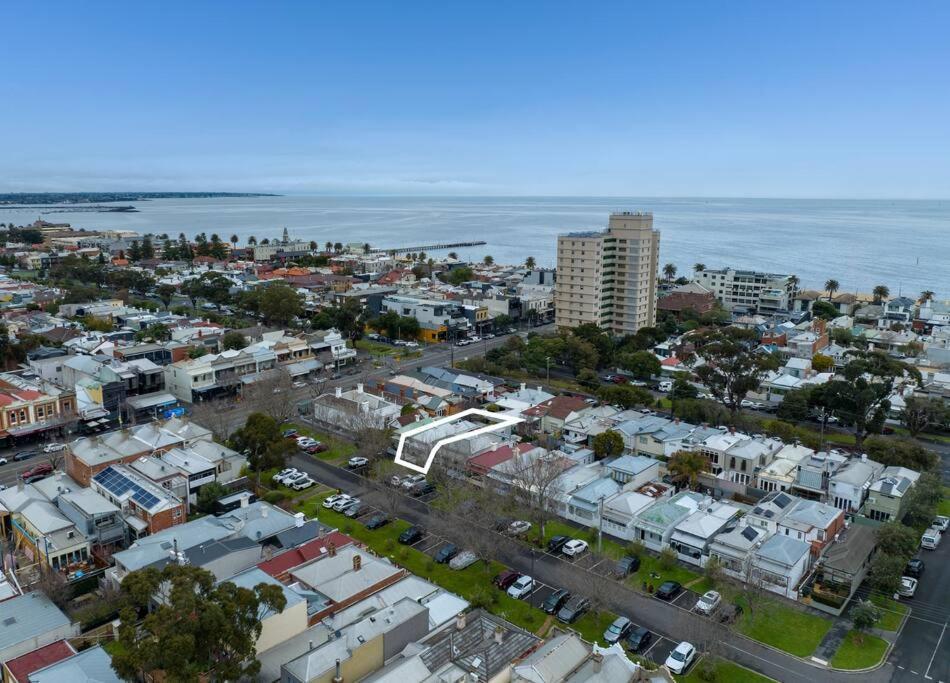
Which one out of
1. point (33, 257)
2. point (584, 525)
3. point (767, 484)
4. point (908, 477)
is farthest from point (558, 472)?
point (33, 257)

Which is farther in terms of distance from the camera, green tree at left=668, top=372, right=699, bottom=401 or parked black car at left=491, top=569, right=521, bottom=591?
green tree at left=668, top=372, right=699, bottom=401

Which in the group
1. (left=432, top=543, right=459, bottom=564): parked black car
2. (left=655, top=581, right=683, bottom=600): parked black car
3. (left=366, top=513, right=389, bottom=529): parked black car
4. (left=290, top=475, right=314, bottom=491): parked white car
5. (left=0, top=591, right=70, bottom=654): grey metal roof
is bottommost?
(left=655, top=581, right=683, bottom=600): parked black car

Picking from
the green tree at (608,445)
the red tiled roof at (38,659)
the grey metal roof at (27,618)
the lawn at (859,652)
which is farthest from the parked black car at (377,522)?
the lawn at (859,652)

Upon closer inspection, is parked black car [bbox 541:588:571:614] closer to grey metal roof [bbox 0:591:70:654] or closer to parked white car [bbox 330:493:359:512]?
parked white car [bbox 330:493:359:512]

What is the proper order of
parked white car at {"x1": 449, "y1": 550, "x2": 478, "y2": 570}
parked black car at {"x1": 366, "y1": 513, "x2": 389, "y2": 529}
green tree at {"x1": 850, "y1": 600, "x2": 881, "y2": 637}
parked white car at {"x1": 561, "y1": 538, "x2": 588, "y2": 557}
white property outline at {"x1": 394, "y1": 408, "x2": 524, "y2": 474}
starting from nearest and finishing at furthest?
Answer: green tree at {"x1": 850, "y1": 600, "x2": 881, "y2": 637}
parked white car at {"x1": 449, "y1": 550, "x2": 478, "y2": 570}
parked white car at {"x1": 561, "y1": 538, "x2": 588, "y2": 557}
parked black car at {"x1": 366, "y1": 513, "x2": 389, "y2": 529}
white property outline at {"x1": 394, "y1": 408, "x2": 524, "y2": 474}

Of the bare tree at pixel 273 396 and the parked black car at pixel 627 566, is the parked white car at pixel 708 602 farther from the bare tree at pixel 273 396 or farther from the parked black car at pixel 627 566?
the bare tree at pixel 273 396

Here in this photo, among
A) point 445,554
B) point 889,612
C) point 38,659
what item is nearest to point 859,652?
point 889,612

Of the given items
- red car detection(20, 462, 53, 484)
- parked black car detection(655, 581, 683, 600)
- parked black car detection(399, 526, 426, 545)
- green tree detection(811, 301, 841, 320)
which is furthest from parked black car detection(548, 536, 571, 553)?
green tree detection(811, 301, 841, 320)
